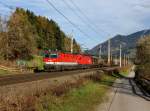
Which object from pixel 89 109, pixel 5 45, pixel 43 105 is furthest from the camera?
pixel 5 45

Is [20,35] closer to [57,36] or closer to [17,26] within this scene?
[17,26]

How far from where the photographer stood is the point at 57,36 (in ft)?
497

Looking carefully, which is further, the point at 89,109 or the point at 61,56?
the point at 61,56

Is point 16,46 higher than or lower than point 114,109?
higher

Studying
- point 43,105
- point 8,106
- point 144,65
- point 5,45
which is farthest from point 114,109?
point 5,45

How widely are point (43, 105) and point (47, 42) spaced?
123717 millimetres

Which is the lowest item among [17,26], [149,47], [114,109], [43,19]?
[114,109]

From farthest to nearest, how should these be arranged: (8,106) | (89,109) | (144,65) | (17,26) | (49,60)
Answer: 1. (17,26)
2. (49,60)
3. (144,65)
4. (89,109)
5. (8,106)

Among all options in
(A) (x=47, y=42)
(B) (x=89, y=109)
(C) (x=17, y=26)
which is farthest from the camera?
(A) (x=47, y=42)

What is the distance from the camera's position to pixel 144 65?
47.4m

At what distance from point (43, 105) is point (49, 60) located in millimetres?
45259

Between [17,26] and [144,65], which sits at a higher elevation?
[17,26]

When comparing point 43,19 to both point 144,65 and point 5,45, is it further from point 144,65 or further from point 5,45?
point 144,65

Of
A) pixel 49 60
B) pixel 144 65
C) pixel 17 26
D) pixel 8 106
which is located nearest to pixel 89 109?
pixel 8 106
